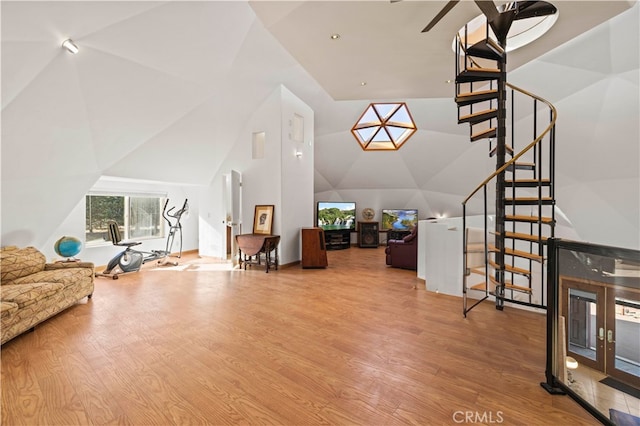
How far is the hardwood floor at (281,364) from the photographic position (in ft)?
5.59

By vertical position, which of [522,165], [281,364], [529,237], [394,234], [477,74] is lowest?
[281,364]

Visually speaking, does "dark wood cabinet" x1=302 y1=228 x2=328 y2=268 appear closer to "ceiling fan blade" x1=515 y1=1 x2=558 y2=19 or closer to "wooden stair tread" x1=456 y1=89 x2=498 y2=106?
"wooden stair tread" x1=456 y1=89 x2=498 y2=106

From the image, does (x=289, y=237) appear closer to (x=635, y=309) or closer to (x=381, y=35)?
(x=381, y=35)

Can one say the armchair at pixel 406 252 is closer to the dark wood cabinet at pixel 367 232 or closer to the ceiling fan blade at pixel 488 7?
the dark wood cabinet at pixel 367 232

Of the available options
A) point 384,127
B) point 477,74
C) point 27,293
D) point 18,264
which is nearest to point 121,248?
Result: point 18,264

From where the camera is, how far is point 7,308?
2449 mm

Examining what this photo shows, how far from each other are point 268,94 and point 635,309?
239 inches

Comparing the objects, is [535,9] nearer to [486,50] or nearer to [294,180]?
[486,50]

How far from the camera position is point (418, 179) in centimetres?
889

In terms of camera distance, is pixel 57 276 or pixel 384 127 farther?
pixel 384 127

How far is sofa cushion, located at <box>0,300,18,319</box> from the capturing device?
2.43 m

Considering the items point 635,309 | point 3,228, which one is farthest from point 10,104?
point 635,309

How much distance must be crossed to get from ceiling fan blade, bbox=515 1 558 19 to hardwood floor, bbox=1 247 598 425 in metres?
3.22

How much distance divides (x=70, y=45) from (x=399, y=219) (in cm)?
859
